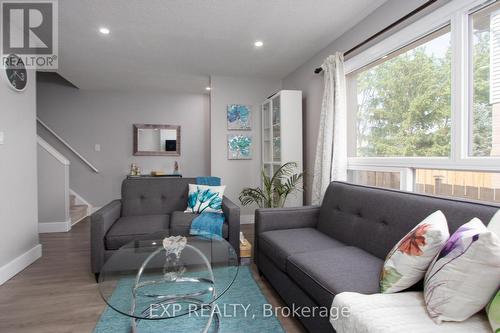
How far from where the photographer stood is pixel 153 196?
311cm

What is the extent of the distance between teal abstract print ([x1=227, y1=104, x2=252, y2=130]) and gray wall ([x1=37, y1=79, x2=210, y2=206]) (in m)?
1.38

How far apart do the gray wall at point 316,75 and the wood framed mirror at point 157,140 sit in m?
2.47

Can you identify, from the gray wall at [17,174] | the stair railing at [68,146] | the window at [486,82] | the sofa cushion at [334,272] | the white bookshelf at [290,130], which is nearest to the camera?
the sofa cushion at [334,272]

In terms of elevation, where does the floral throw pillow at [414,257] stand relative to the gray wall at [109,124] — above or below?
below

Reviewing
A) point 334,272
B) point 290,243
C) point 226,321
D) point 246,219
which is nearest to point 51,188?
point 246,219

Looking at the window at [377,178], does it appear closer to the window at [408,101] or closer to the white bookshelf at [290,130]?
the window at [408,101]

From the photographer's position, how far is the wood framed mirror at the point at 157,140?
534 cm

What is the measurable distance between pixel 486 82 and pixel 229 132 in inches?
130

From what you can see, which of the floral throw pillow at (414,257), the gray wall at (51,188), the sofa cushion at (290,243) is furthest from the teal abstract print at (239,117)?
the floral throw pillow at (414,257)

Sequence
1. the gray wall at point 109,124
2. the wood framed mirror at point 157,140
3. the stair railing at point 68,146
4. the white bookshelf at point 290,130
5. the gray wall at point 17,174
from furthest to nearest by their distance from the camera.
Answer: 1. the wood framed mirror at point 157,140
2. the gray wall at point 109,124
3. the stair railing at point 68,146
4. the white bookshelf at point 290,130
5. the gray wall at point 17,174

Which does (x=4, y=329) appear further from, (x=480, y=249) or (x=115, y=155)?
(x=115, y=155)

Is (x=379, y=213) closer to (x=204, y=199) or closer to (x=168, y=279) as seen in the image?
(x=168, y=279)

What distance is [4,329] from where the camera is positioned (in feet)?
5.51

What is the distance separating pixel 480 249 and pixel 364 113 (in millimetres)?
2043
